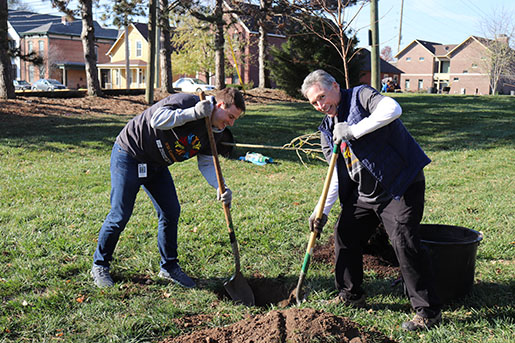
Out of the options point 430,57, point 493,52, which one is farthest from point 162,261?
point 430,57

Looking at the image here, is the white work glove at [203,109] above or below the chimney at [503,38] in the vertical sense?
below

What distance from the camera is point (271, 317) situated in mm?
3178

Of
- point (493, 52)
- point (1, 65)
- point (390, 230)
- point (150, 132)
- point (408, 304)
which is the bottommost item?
point (408, 304)

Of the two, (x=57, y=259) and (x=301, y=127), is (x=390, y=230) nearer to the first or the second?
(x=57, y=259)

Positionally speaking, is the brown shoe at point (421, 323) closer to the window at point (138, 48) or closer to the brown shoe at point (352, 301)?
the brown shoe at point (352, 301)

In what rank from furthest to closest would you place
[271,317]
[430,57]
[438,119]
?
[430,57] → [438,119] → [271,317]

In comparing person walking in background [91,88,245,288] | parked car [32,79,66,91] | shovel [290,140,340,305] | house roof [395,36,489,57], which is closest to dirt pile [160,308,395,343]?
shovel [290,140,340,305]

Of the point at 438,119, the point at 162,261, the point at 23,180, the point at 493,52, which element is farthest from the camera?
the point at 493,52

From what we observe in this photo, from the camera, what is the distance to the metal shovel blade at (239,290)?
393cm

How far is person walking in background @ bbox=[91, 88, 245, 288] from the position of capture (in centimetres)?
361

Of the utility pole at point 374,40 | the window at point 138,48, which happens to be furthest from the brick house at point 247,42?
the window at point 138,48

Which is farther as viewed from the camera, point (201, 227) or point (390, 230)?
point (201, 227)

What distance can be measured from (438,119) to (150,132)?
13.9m

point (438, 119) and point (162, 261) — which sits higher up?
point (438, 119)
